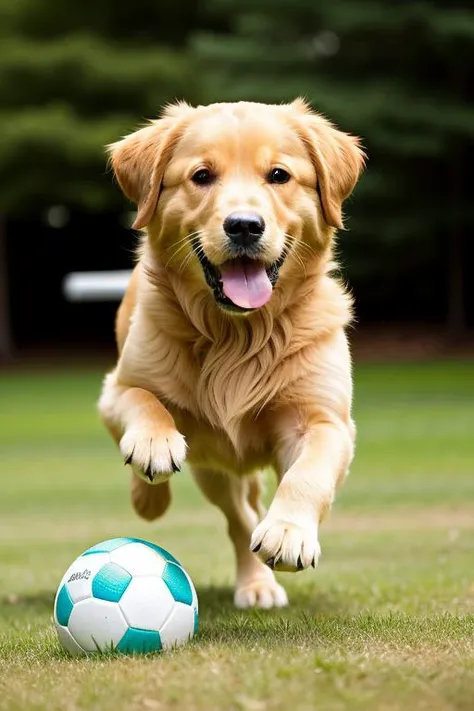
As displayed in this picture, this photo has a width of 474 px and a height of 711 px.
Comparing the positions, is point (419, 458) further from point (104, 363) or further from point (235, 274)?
point (104, 363)

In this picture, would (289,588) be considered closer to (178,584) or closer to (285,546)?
(178,584)

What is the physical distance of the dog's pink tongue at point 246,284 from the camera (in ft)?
17.7

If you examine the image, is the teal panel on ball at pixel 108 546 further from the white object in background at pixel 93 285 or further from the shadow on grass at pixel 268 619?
the white object in background at pixel 93 285

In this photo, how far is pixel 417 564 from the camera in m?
8.00

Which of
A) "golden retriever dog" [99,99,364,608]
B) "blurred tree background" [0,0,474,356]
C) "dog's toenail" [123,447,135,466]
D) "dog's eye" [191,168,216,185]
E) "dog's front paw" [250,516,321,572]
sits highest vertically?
"dog's eye" [191,168,216,185]

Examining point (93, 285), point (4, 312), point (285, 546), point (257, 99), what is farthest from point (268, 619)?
point (93, 285)

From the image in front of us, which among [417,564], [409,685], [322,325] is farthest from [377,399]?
[409,685]

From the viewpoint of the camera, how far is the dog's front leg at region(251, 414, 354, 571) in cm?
471

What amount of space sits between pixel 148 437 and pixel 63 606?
80 cm

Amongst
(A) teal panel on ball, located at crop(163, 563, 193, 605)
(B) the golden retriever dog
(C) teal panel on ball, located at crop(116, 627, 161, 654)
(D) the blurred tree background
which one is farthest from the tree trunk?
(C) teal panel on ball, located at crop(116, 627, 161, 654)

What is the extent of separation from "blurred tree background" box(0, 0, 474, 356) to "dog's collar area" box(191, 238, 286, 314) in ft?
81.3

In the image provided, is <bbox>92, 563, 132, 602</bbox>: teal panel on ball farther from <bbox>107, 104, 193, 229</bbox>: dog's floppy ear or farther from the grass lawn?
<bbox>107, 104, 193, 229</bbox>: dog's floppy ear

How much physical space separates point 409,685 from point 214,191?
8.68 feet

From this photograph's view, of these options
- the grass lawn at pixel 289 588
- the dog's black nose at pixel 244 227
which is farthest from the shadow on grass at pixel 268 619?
the dog's black nose at pixel 244 227
